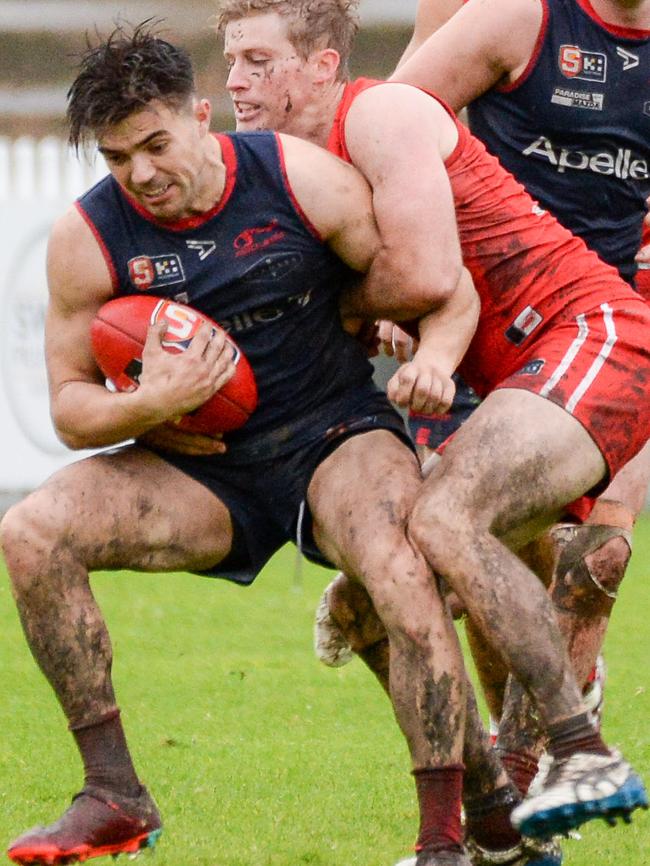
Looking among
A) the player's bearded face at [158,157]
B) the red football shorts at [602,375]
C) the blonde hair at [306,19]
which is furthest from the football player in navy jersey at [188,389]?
the blonde hair at [306,19]

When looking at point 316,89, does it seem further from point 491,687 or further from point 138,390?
point 491,687

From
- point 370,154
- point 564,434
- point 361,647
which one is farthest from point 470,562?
point 370,154

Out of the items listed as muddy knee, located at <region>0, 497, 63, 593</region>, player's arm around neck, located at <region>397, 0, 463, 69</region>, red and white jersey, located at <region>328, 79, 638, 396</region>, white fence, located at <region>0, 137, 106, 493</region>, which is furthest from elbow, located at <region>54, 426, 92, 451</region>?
white fence, located at <region>0, 137, 106, 493</region>

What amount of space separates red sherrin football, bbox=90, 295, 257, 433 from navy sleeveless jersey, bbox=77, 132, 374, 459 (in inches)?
1.9

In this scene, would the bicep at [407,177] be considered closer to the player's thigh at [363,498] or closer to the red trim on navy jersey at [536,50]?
the player's thigh at [363,498]

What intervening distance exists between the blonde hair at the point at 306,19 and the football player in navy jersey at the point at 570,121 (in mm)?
199

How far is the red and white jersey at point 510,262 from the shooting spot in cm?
446

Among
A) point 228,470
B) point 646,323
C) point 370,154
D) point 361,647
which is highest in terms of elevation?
point 370,154

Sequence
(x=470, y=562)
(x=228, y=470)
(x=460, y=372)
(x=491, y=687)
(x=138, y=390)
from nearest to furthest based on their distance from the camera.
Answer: (x=470, y=562) < (x=138, y=390) < (x=228, y=470) < (x=460, y=372) < (x=491, y=687)

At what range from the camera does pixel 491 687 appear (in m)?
5.28

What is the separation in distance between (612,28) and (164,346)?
165cm

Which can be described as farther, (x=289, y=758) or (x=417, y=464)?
(x=289, y=758)

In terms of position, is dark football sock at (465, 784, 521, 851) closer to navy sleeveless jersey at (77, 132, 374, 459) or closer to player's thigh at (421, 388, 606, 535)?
player's thigh at (421, 388, 606, 535)

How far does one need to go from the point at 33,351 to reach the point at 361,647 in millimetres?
8752
